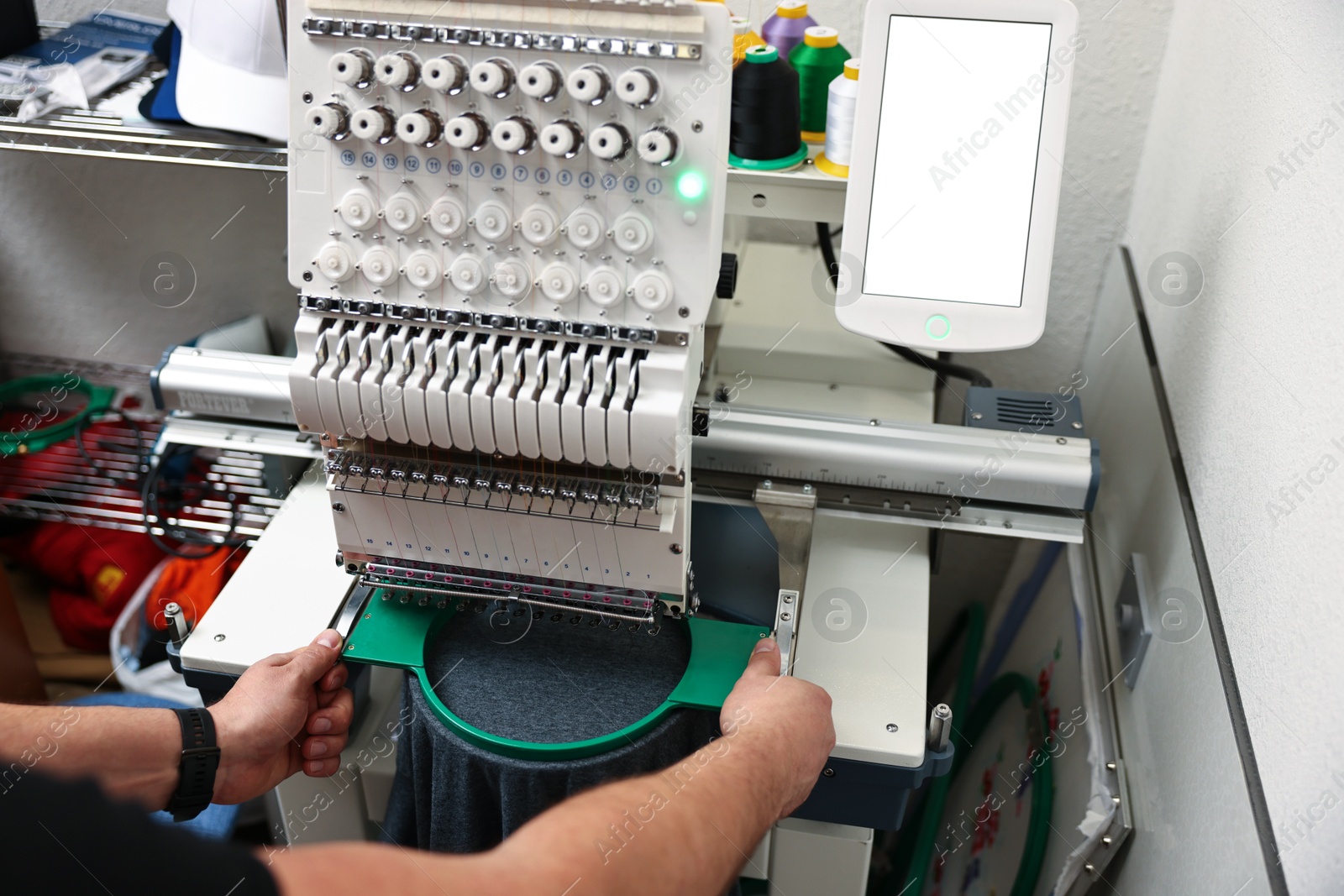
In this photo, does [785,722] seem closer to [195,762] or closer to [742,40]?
[195,762]

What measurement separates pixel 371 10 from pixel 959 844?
67.7 inches

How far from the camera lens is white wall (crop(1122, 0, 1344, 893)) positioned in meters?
0.83

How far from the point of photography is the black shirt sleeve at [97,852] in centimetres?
54

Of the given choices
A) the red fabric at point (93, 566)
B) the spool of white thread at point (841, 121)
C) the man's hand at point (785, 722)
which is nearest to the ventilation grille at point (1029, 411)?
the spool of white thread at point (841, 121)

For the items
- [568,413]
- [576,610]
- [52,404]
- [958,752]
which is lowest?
[958,752]

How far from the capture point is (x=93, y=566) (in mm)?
2109

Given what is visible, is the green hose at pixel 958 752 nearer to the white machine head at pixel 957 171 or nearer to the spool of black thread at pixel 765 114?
the white machine head at pixel 957 171

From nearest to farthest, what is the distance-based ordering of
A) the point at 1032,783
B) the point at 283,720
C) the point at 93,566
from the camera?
the point at 283,720
the point at 1032,783
the point at 93,566

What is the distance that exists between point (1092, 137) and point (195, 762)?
169 centimetres

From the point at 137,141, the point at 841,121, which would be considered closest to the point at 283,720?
the point at 137,141

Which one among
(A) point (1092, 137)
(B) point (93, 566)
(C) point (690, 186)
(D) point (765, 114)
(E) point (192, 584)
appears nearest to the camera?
(C) point (690, 186)

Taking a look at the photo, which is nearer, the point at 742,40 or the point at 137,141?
the point at 742,40

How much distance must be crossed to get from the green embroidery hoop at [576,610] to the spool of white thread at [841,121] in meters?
0.63

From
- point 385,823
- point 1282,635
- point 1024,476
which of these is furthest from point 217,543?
point 1282,635
